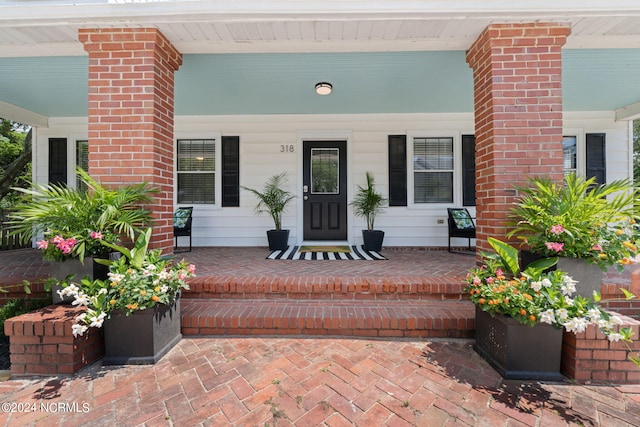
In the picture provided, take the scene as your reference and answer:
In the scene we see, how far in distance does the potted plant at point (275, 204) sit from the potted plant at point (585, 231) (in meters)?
3.29

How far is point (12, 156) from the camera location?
943cm

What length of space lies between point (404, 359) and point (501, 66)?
2.51 metres

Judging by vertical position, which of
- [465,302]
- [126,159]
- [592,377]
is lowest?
[592,377]

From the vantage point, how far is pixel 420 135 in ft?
15.9

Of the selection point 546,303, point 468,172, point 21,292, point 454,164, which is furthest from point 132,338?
point 468,172

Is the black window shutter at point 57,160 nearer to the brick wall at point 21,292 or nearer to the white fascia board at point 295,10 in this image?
the brick wall at point 21,292

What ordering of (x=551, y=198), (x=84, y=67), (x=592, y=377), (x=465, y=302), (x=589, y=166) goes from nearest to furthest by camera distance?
(x=592, y=377)
(x=551, y=198)
(x=465, y=302)
(x=84, y=67)
(x=589, y=166)

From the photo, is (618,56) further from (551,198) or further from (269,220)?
(269,220)

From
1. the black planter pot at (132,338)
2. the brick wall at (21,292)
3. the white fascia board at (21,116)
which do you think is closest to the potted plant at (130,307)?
the black planter pot at (132,338)

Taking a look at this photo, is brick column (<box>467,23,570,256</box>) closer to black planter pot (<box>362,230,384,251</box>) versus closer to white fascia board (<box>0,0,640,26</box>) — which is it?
white fascia board (<box>0,0,640,26</box>)

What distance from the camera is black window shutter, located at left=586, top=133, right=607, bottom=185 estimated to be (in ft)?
15.5

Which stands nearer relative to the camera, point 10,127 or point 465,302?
point 465,302

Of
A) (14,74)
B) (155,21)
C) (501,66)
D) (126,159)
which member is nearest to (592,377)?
(501,66)

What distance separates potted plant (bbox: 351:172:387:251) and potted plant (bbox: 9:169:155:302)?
3.26 m
